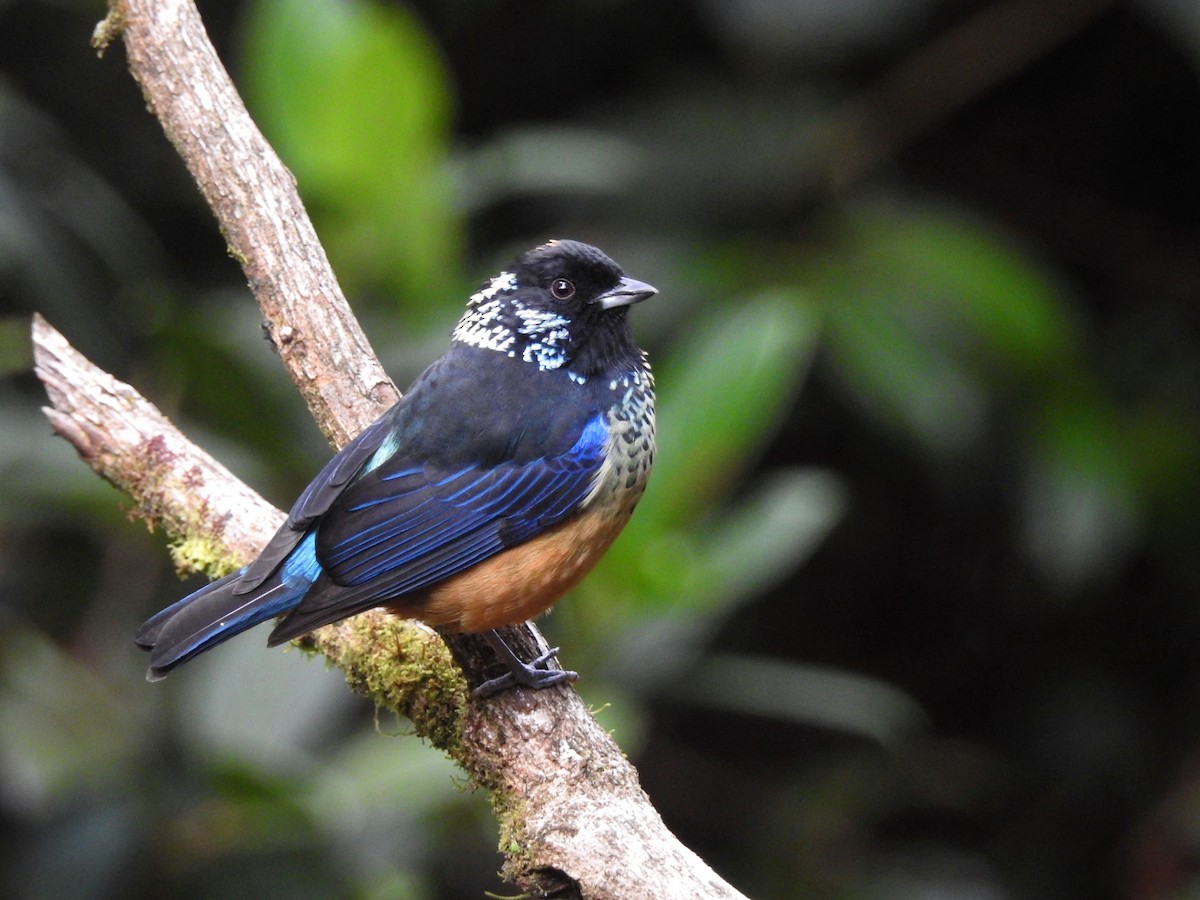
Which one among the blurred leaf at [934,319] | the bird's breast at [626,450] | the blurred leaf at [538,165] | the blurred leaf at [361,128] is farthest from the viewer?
the blurred leaf at [934,319]

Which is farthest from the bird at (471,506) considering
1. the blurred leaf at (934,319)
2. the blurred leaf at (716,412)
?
the blurred leaf at (934,319)

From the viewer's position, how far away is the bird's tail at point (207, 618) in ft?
11.2

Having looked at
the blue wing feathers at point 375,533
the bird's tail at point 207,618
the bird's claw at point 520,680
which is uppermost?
the blue wing feathers at point 375,533

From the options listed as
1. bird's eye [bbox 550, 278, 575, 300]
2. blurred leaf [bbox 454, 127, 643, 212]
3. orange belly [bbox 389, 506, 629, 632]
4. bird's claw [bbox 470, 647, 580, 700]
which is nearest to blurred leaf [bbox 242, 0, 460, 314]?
blurred leaf [bbox 454, 127, 643, 212]

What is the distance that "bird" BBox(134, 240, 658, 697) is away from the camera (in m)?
3.46

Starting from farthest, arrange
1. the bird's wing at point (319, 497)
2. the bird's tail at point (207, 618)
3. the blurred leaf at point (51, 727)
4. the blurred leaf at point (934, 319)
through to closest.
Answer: the blurred leaf at point (934, 319), the blurred leaf at point (51, 727), the bird's wing at point (319, 497), the bird's tail at point (207, 618)

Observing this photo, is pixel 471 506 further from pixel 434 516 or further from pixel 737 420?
pixel 737 420

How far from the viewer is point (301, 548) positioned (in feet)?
11.6

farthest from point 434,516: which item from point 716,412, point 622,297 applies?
point 716,412

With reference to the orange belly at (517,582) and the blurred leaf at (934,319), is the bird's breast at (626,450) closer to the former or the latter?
the orange belly at (517,582)

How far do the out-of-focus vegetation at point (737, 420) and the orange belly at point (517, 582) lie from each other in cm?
62

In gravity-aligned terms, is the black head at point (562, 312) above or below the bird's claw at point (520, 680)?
above

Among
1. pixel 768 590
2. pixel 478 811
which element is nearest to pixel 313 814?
pixel 478 811

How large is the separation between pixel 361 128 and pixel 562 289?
121cm
